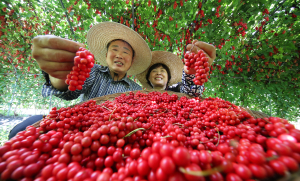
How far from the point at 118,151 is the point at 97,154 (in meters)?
0.12

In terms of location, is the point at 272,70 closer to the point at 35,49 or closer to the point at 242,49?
the point at 242,49

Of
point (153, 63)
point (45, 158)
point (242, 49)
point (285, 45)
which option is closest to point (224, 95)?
point (242, 49)

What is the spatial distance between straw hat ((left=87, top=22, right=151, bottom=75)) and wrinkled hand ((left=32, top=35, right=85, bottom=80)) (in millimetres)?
1148

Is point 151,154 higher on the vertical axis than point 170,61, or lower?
lower

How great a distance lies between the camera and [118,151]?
0.49 metres

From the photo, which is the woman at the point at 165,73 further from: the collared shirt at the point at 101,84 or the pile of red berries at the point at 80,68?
the pile of red berries at the point at 80,68

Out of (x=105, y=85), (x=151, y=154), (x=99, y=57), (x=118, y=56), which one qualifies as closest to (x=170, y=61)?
(x=118, y=56)

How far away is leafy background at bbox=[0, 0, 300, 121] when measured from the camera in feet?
5.38

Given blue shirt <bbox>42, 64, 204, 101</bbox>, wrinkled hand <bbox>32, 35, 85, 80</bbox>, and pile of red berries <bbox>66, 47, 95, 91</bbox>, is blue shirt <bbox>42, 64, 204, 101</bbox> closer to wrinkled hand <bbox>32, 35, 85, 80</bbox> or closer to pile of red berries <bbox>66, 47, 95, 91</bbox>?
wrinkled hand <bbox>32, 35, 85, 80</bbox>

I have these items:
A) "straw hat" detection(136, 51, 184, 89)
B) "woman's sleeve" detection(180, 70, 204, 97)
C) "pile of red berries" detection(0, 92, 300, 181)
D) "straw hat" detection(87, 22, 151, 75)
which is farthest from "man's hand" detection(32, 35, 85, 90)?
"straw hat" detection(136, 51, 184, 89)

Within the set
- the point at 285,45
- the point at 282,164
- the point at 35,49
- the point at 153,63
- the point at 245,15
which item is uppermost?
the point at 245,15

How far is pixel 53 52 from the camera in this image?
0.77 metres

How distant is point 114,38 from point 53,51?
4.33 feet

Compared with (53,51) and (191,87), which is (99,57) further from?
(191,87)
